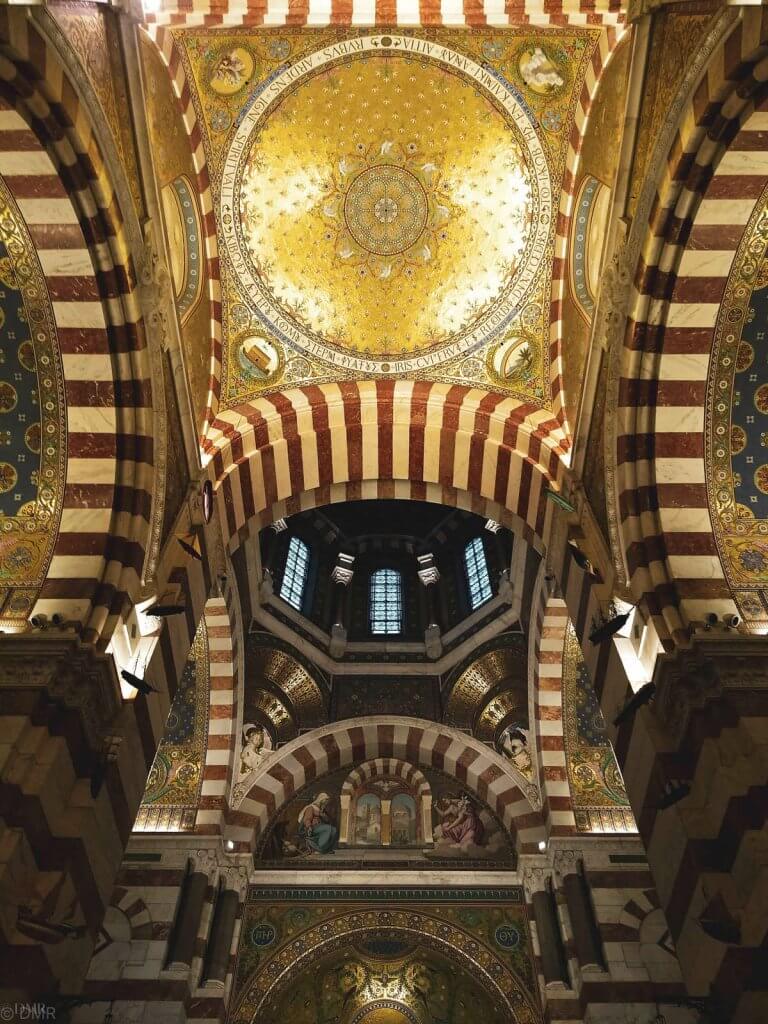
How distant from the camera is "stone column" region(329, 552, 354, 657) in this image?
49.9ft

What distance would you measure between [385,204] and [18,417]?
479 centimetres

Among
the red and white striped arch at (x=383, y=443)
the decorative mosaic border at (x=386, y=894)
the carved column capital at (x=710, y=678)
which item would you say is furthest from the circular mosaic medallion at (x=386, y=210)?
the decorative mosaic border at (x=386, y=894)

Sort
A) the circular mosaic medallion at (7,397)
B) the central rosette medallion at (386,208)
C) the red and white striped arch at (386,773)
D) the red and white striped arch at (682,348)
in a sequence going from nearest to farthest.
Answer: the red and white striped arch at (682,348)
the circular mosaic medallion at (7,397)
the central rosette medallion at (386,208)
the red and white striped arch at (386,773)

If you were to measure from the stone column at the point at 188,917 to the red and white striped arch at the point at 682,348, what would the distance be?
23.8 ft

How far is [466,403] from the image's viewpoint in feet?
31.5

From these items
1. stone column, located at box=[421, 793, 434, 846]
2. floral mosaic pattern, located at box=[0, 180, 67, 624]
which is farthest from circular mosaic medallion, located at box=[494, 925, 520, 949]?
floral mosaic pattern, located at box=[0, 180, 67, 624]

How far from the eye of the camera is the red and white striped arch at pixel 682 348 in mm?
6461

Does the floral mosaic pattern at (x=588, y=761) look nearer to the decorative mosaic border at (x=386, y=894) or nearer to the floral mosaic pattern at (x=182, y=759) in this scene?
the decorative mosaic border at (x=386, y=894)

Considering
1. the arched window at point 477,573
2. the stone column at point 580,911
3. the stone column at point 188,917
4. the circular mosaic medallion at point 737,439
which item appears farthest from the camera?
the arched window at point 477,573

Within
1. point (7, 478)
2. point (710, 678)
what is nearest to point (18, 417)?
point (7, 478)

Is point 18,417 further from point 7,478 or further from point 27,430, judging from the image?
point 7,478

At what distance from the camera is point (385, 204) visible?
31.0ft

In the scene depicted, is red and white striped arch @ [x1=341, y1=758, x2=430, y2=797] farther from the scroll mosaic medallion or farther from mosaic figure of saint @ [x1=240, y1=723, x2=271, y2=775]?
the scroll mosaic medallion

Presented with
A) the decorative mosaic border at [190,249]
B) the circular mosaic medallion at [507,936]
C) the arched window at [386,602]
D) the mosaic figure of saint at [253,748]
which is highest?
the arched window at [386,602]
